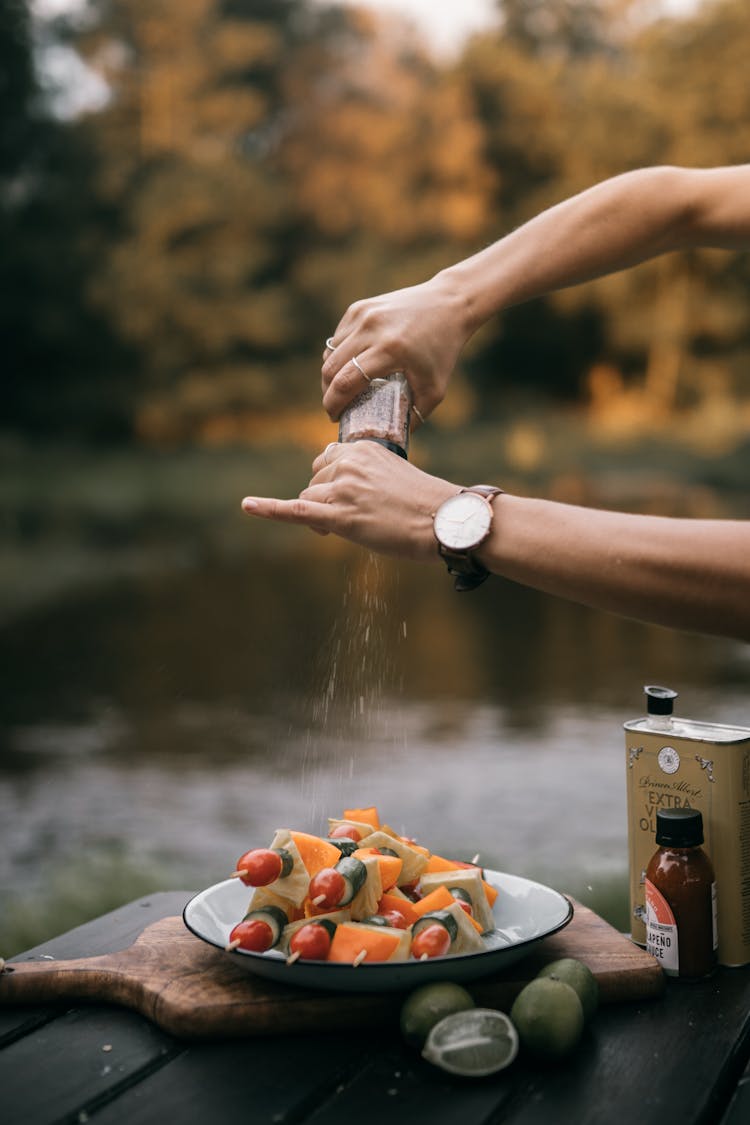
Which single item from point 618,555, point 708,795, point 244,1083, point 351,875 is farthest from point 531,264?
point 244,1083

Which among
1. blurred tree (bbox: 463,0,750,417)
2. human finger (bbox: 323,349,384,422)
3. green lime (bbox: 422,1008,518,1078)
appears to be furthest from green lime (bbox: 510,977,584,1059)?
blurred tree (bbox: 463,0,750,417)

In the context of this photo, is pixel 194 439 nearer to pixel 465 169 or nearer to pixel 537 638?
pixel 465 169

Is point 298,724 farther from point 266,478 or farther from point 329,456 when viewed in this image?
point 266,478

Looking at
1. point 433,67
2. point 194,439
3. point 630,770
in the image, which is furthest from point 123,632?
point 433,67

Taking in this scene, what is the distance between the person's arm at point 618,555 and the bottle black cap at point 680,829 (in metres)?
0.23

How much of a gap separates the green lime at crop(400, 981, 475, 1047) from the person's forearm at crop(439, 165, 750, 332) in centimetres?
83

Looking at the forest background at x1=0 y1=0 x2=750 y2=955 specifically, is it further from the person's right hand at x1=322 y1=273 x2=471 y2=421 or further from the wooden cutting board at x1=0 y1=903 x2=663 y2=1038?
the wooden cutting board at x1=0 y1=903 x2=663 y2=1038

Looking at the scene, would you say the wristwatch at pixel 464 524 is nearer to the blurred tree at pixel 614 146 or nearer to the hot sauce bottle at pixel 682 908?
the hot sauce bottle at pixel 682 908

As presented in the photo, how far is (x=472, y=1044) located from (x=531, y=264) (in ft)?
3.13

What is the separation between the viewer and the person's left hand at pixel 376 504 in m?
1.32

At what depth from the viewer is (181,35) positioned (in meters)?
14.7

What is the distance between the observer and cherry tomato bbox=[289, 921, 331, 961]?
1.28m

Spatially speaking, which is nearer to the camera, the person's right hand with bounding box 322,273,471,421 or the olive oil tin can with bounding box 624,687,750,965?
the olive oil tin can with bounding box 624,687,750,965

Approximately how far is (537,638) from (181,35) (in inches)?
377
